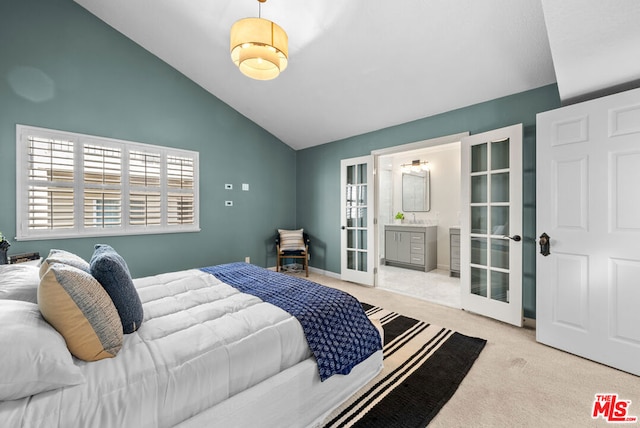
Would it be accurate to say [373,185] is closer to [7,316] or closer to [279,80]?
[279,80]

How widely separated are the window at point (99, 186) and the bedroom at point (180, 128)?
0.11 m

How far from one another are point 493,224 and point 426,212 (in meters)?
2.97

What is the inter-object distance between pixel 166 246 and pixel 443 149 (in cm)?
542

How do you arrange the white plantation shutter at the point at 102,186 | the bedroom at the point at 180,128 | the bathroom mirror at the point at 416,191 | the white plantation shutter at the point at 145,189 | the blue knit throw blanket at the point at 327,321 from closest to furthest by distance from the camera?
the blue knit throw blanket at the point at 327,321 → the bedroom at the point at 180,128 → the white plantation shutter at the point at 102,186 → the white plantation shutter at the point at 145,189 → the bathroom mirror at the point at 416,191

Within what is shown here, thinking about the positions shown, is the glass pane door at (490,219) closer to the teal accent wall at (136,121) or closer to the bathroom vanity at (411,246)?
the bathroom vanity at (411,246)

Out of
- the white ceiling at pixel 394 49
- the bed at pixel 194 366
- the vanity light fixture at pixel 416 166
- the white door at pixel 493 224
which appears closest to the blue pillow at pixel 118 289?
the bed at pixel 194 366

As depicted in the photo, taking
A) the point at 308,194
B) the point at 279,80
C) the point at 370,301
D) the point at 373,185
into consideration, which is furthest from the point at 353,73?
the point at 370,301

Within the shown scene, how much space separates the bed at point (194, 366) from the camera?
3.15 ft

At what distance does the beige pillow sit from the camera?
1.13 metres

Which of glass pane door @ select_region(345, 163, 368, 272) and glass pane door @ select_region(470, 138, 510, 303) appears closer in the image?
glass pane door @ select_region(470, 138, 510, 303)

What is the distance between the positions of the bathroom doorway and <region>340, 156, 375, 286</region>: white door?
0.14 meters

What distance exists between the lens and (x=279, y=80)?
374cm

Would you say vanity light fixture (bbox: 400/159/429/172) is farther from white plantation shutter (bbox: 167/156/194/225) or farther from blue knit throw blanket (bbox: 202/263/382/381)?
blue knit throw blanket (bbox: 202/263/382/381)

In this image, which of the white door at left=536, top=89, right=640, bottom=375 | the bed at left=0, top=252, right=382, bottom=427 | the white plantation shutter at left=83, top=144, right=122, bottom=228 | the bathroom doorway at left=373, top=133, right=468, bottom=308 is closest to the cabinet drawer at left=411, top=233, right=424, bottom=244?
the bathroom doorway at left=373, top=133, right=468, bottom=308
